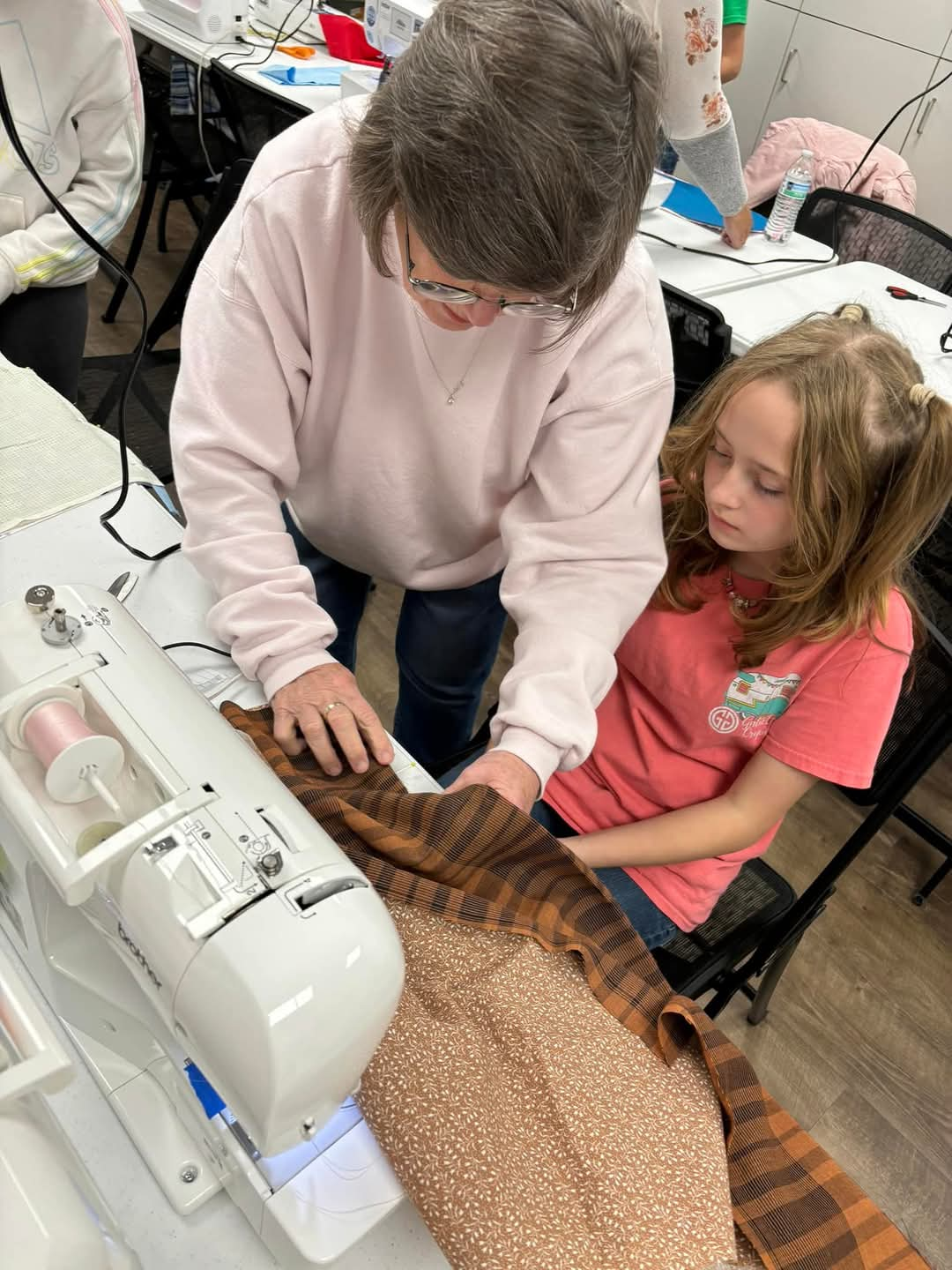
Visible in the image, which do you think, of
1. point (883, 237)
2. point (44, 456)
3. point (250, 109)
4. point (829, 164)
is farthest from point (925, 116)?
point (44, 456)

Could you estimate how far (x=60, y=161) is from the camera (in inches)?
65.0

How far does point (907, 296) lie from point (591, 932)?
2.07 meters

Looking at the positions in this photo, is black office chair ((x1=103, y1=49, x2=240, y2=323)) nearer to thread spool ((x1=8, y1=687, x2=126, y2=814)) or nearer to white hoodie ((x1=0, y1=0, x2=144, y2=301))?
white hoodie ((x1=0, y1=0, x2=144, y2=301))

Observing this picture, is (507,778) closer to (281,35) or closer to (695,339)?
(695,339)

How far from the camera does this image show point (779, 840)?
211 cm

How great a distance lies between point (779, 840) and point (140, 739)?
1815 mm

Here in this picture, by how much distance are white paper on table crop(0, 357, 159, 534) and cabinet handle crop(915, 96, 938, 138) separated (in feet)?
12.4

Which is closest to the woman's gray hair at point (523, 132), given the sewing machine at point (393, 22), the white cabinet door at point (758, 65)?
the sewing machine at point (393, 22)

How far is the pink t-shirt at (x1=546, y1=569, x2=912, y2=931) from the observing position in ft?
3.53

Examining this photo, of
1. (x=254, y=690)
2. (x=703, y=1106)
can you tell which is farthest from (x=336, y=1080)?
(x=254, y=690)

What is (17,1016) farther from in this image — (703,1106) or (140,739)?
(703,1106)

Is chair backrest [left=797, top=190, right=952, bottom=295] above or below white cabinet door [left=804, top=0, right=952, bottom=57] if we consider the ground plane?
below

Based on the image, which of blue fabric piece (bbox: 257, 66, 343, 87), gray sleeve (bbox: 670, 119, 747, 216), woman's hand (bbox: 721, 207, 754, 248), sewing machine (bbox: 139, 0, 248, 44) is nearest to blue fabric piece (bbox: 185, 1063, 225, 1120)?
gray sleeve (bbox: 670, 119, 747, 216)

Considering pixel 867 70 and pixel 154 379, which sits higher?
pixel 867 70
